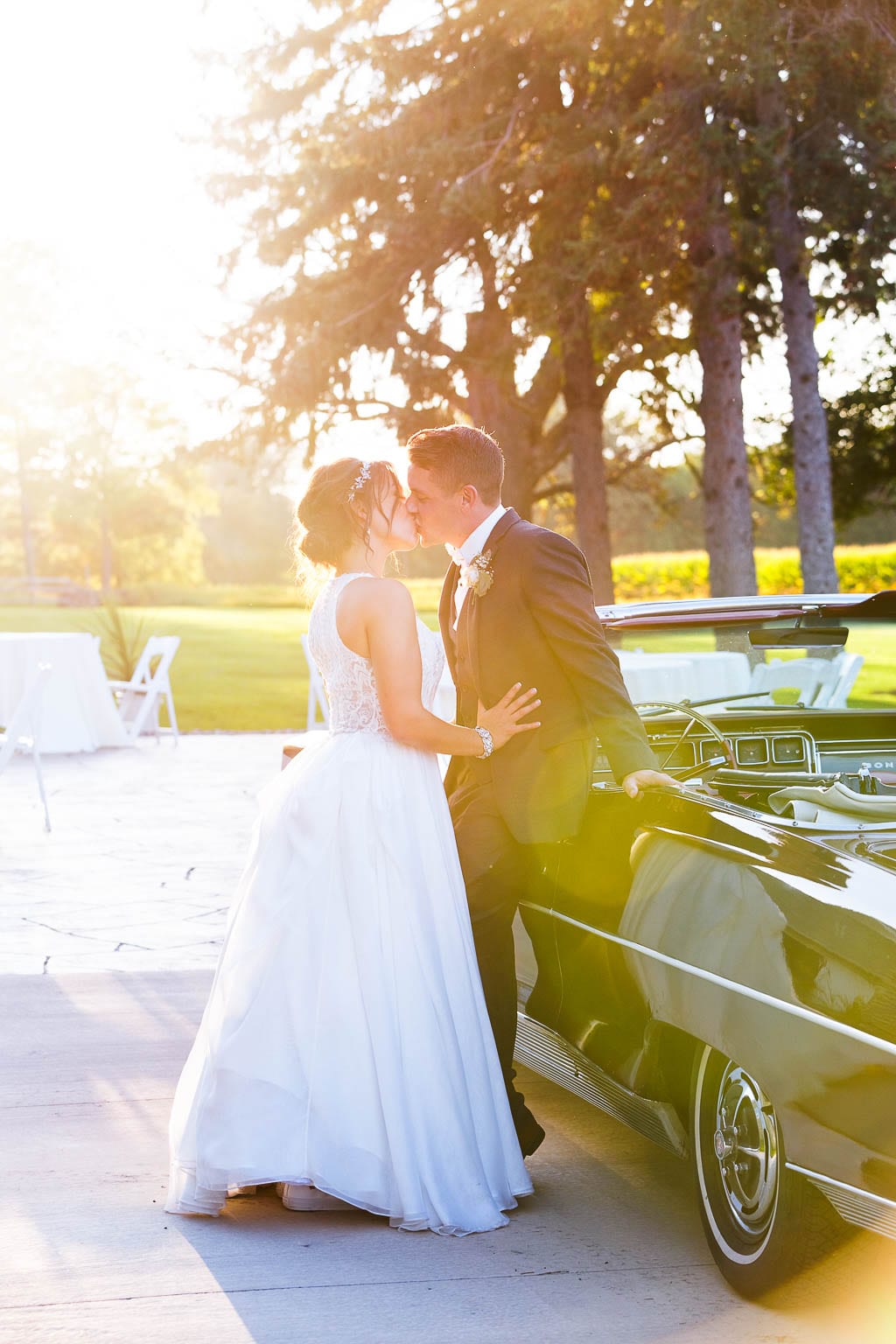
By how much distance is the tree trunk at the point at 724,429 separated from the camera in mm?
16703

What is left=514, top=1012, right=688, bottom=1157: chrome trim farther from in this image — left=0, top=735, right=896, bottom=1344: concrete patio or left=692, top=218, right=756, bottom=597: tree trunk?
left=692, top=218, right=756, bottom=597: tree trunk

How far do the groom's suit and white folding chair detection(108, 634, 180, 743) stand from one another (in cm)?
1117

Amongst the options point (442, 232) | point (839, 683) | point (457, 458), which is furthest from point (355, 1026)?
point (442, 232)

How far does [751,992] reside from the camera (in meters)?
2.77

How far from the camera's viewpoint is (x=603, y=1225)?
11.5 feet

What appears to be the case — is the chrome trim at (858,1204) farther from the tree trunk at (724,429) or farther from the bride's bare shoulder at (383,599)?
the tree trunk at (724,429)

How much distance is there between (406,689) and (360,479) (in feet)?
1.81

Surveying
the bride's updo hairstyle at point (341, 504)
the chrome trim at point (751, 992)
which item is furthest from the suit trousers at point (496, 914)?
the bride's updo hairstyle at point (341, 504)

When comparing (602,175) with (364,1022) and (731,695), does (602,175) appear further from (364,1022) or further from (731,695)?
(364,1022)

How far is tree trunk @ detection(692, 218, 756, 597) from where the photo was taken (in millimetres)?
16703

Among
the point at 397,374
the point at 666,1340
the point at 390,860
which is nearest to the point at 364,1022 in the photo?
the point at 390,860

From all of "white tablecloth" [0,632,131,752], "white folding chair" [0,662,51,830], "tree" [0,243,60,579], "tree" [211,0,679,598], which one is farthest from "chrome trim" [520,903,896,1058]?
"tree" [0,243,60,579]

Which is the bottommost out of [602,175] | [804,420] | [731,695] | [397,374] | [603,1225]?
[603,1225]

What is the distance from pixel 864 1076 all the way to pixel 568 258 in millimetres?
14729
